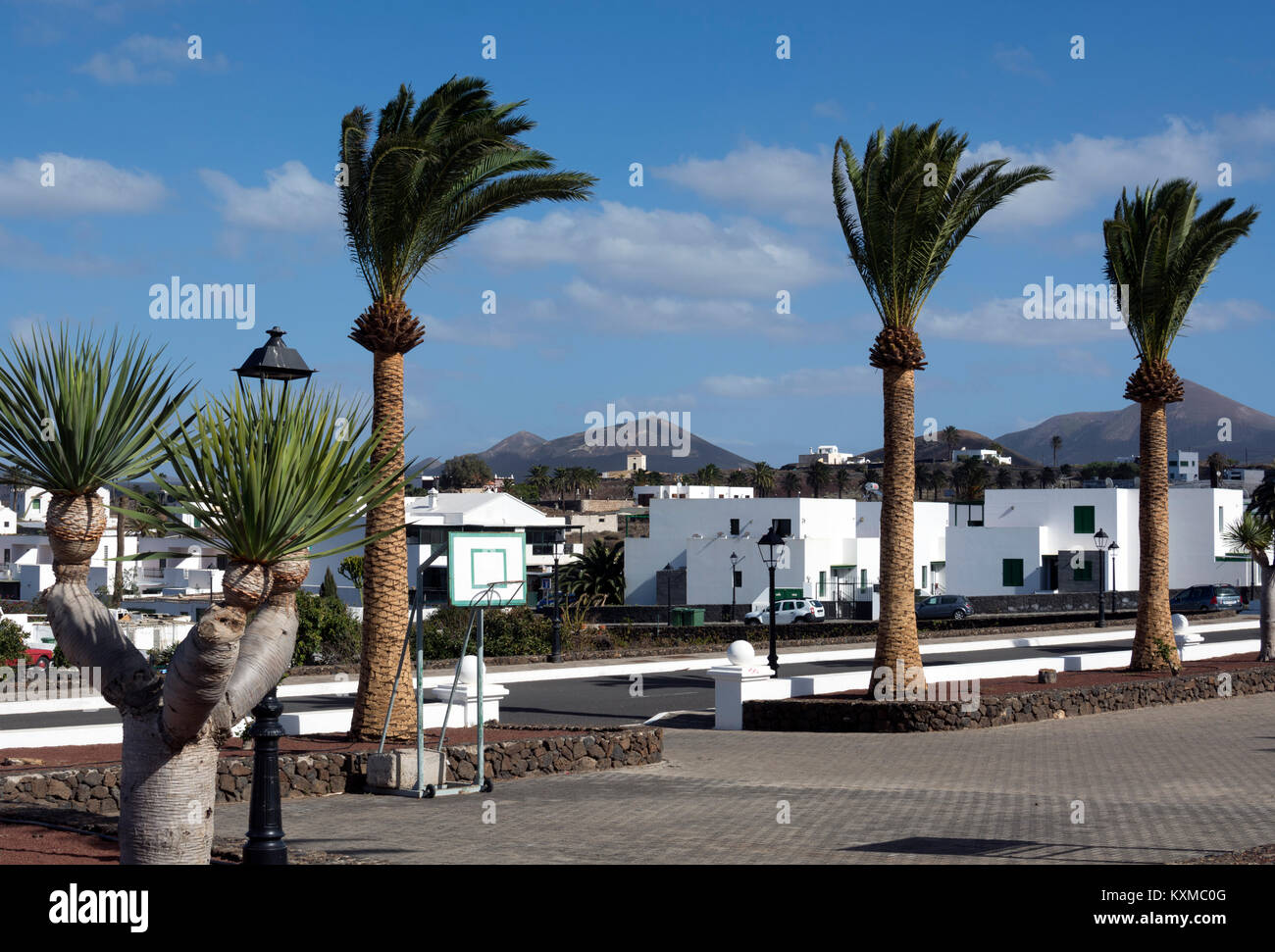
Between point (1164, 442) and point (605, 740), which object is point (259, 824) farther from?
point (1164, 442)

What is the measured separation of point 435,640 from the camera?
109 ft

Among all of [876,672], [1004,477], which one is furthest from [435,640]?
[1004,477]

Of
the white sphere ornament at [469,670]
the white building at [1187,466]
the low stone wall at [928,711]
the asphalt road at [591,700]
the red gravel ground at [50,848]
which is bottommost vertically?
the asphalt road at [591,700]

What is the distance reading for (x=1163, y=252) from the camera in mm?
24609

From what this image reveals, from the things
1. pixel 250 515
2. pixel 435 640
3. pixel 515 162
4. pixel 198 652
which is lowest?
pixel 435 640

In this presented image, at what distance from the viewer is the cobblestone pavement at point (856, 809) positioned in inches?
403

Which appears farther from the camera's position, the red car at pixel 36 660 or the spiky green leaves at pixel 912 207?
the red car at pixel 36 660

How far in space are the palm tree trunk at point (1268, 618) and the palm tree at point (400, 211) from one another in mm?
20289

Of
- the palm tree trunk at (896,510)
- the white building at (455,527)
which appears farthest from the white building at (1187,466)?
the palm tree trunk at (896,510)

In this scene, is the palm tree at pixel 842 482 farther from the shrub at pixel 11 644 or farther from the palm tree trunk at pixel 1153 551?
the shrub at pixel 11 644

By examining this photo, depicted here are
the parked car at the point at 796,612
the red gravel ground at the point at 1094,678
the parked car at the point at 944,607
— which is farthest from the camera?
the parked car at the point at 944,607

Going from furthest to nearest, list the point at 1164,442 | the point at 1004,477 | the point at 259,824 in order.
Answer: the point at 1004,477
the point at 1164,442
the point at 259,824

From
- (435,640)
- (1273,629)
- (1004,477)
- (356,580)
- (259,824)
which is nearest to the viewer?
(259,824)
